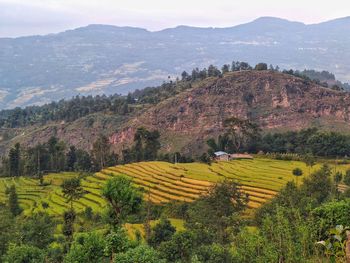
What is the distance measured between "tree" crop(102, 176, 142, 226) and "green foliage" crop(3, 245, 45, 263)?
25.7 feet

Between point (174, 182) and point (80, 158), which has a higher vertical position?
point (174, 182)

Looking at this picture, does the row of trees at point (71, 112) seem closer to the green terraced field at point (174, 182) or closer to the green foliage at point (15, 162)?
the green foliage at point (15, 162)

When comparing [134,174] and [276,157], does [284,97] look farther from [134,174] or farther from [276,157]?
[134,174]

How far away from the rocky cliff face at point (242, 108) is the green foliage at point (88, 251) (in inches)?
3733

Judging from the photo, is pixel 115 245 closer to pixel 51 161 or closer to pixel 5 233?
pixel 5 233

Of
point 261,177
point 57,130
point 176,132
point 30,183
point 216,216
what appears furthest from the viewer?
point 57,130

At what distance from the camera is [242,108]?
132 metres

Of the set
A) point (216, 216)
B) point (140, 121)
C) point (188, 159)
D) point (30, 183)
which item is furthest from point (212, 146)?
point (216, 216)

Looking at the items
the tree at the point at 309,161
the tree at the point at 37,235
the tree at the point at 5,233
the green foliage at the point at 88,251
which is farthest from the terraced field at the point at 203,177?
the green foliage at the point at 88,251

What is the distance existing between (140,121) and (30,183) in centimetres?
5907

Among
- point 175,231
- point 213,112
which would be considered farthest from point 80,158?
point 175,231

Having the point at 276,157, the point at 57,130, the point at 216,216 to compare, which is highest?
the point at 216,216

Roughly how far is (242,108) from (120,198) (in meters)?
102

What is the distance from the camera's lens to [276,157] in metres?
75.6
